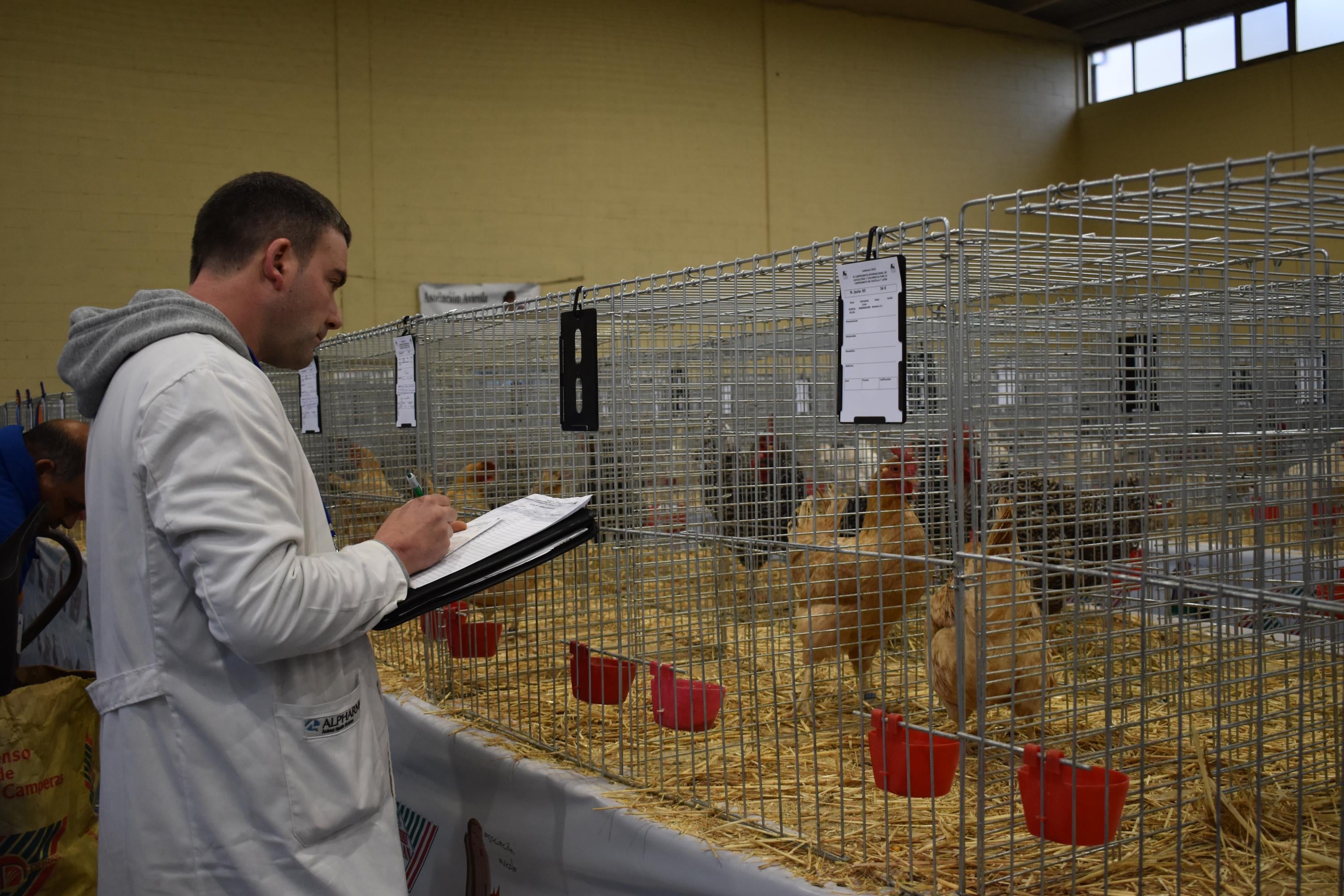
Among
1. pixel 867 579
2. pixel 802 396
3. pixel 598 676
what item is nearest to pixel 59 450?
pixel 598 676

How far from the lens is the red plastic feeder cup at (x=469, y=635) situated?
11.3 feet

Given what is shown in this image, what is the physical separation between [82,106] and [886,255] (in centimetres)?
975

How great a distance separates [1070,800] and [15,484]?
114 inches

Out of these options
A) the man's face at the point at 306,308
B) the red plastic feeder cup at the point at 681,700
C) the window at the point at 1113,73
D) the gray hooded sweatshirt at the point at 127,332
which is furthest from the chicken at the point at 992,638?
the window at the point at 1113,73

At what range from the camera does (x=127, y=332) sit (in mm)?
1582

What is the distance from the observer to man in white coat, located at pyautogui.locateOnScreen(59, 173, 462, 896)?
1.44 metres

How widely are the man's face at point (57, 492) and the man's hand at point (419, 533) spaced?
1.89 metres

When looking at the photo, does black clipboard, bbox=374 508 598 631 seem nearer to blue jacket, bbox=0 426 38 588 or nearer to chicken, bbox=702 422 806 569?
chicken, bbox=702 422 806 569

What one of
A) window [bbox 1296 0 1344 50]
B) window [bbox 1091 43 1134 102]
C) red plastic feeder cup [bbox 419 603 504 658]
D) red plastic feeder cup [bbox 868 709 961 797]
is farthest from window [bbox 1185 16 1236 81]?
red plastic feeder cup [bbox 868 709 961 797]

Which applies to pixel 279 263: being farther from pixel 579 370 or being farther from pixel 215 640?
pixel 579 370

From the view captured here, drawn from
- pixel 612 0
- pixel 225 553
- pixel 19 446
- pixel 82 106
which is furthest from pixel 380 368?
pixel 612 0

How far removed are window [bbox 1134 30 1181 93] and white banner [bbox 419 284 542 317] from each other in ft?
30.1

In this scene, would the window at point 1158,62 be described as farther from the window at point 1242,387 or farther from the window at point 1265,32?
the window at point 1242,387

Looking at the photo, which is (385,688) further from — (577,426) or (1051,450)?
(1051,450)
